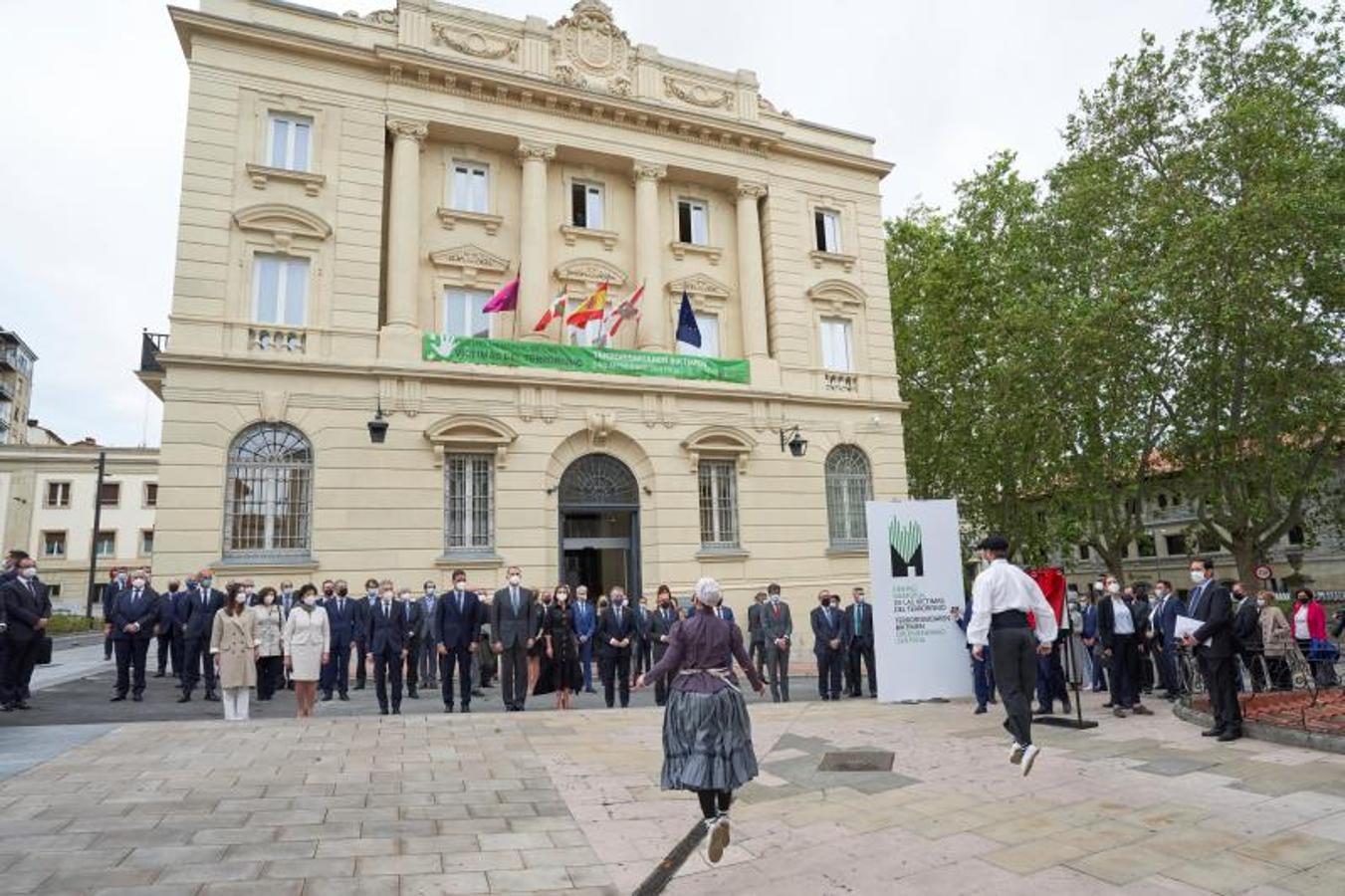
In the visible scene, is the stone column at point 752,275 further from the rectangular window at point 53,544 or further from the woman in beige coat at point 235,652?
the rectangular window at point 53,544

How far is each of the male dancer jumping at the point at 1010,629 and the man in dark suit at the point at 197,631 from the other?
38.9 ft

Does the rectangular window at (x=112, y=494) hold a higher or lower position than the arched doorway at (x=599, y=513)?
higher

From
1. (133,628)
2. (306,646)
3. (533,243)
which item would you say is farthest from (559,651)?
(533,243)

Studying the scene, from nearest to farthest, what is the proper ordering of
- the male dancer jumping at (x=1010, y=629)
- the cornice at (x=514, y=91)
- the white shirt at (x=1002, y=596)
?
the male dancer jumping at (x=1010, y=629) < the white shirt at (x=1002, y=596) < the cornice at (x=514, y=91)

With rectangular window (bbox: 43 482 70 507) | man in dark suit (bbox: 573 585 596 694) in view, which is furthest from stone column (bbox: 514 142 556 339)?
rectangular window (bbox: 43 482 70 507)

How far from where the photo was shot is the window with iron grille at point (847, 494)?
22.6 m

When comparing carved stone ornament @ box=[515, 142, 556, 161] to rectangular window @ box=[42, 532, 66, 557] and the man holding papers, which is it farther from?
rectangular window @ box=[42, 532, 66, 557]

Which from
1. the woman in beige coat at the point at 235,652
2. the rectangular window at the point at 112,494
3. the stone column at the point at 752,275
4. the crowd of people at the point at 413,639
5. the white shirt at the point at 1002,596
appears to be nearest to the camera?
the white shirt at the point at 1002,596

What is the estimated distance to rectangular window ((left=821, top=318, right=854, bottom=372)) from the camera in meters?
23.8

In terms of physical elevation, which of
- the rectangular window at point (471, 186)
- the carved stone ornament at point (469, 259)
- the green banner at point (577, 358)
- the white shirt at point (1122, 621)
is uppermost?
the rectangular window at point (471, 186)

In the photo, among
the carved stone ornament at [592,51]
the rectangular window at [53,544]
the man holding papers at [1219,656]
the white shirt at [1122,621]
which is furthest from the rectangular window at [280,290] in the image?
the rectangular window at [53,544]

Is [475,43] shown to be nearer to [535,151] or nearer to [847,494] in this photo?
[535,151]

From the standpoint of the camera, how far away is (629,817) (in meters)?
6.12

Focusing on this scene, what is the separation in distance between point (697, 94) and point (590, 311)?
7.98 metres
